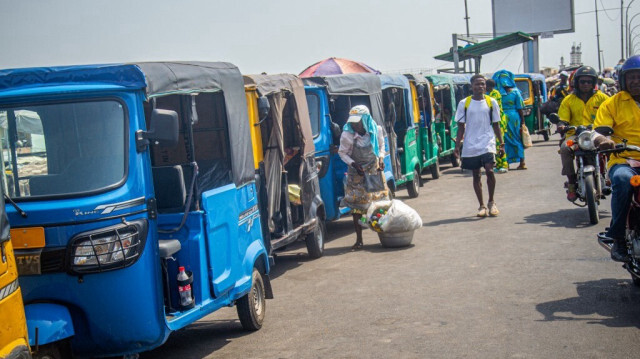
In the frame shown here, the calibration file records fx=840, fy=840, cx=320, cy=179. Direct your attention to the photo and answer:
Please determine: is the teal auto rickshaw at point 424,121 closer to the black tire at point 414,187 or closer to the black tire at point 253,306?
the black tire at point 414,187

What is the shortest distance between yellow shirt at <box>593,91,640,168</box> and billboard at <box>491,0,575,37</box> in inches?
2057

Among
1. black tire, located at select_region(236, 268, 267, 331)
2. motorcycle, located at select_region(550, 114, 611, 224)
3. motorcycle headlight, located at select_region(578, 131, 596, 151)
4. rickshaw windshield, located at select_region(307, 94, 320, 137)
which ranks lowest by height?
black tire, located at select_region(236, 268, 267, 331)

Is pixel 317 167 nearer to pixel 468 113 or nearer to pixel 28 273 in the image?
pixel 468 113

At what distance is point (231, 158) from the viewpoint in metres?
7.27

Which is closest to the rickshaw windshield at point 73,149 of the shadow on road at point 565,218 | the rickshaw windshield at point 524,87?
the shadow on road at point 565,218

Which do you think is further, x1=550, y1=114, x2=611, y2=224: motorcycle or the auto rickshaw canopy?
x1=550, y1=114, x2=611, y2=224: motorcycle

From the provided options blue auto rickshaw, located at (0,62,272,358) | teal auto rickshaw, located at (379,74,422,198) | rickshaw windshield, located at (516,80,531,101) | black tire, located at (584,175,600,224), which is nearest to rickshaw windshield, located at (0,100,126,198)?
blue auto rickshaw, located at (0,62,272,358)

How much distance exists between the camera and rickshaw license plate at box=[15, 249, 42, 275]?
5.25 metres

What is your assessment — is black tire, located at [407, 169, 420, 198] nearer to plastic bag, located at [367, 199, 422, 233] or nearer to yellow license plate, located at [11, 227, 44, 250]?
A: plastic bag, located at [367, 199, 422, 233]

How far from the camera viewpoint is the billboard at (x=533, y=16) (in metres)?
58.7

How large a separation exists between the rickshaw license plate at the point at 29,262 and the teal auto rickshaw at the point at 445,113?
1547 cm

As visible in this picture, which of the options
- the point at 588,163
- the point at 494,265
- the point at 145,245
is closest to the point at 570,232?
the point at 588,163

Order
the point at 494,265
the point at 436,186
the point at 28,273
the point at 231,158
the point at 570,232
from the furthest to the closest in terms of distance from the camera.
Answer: the point at 436,186
the point at 570,232
the point at 494,265
the point at 231,158
the point at 28,273

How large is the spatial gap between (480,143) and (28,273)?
331 inches
